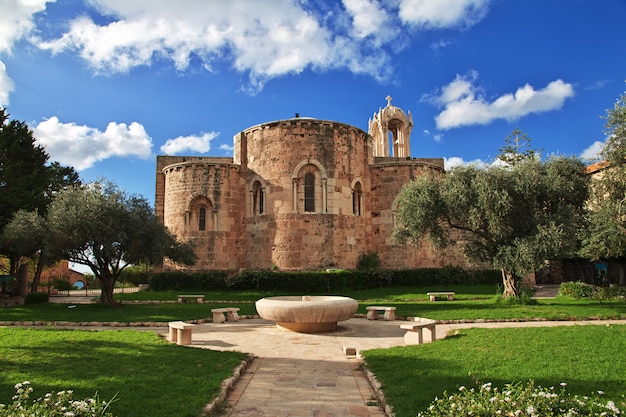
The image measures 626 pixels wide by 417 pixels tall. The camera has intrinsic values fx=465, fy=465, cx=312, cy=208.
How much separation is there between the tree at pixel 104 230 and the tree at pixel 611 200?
55.3ft

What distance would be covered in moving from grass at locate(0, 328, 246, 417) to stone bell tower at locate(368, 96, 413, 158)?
111ft

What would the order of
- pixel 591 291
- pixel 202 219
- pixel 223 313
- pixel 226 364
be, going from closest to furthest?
pixel 226 364 → pixel 223 313 → pixel 591 291 → pixel 202 219

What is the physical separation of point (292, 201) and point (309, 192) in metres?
1.23

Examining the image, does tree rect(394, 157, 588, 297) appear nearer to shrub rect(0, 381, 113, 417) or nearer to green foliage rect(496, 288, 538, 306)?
green foliage rect(496, 288, 538, 306)

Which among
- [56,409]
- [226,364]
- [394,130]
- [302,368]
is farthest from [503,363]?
[394,130]

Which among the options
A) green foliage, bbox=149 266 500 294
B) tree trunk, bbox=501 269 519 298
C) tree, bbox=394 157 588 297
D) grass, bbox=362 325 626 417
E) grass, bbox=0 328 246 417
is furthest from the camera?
green foliage, bbox=149 266 500 294

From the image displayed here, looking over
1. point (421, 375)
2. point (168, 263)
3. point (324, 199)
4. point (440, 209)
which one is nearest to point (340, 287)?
point (324, 199)

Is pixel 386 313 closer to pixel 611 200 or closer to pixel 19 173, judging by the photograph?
pixel 611 200

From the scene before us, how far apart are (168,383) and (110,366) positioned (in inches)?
59.6

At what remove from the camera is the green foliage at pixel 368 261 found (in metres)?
27.5

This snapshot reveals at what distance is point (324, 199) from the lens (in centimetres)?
2692

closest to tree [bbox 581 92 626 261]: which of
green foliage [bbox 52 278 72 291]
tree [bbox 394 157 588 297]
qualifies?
tree [bbox 394 157 588 297]

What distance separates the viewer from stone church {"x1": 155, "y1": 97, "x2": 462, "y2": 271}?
87.5 ft

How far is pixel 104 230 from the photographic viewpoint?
17.9 meters
